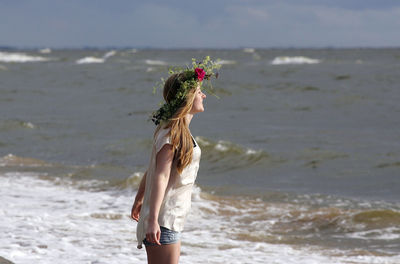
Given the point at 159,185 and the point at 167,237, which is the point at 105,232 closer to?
Result: the point at 167,237

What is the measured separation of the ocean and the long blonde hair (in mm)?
2794

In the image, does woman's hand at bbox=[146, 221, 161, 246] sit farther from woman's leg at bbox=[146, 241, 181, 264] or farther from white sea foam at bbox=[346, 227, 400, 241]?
white sea foam at bbox=[346, 227, 400, 241]

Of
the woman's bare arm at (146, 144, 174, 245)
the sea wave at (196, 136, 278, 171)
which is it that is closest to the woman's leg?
the woman's bare arm at (146, 144, 174, 245)

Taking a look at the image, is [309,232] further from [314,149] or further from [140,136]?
[140,136]

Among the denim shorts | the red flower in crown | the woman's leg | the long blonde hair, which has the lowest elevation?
the woman's leg

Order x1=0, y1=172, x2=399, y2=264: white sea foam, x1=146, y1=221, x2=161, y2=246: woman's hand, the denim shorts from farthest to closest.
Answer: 1. x1=0, y1=172, x2=399, y2=264: white sea foam
2. the denim shorts
3. x1=146, y1=221, x2=161, y2=246: woman's hand

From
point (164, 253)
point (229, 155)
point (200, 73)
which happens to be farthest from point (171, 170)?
point (229, 155)

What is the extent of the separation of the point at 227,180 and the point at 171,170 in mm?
8040

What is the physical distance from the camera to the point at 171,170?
3625mm

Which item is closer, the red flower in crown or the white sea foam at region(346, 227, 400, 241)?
the red flower in crown

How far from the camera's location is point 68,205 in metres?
8.67

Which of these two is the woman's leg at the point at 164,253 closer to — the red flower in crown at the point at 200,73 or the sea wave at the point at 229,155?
the red flower in crown at the point at 200,73

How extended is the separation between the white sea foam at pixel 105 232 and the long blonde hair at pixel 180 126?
2791 mm

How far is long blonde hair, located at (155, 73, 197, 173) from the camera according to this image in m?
3.55
